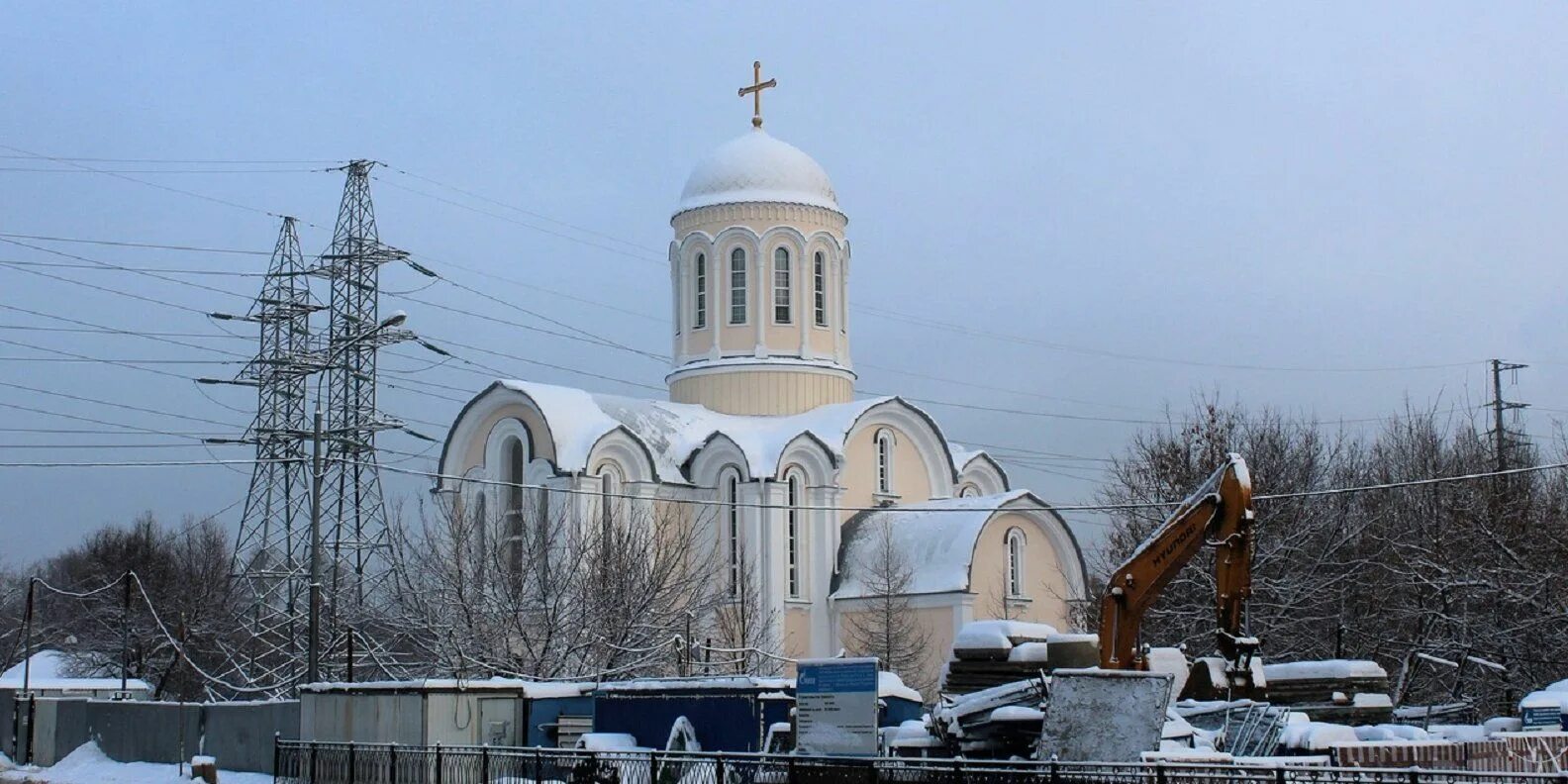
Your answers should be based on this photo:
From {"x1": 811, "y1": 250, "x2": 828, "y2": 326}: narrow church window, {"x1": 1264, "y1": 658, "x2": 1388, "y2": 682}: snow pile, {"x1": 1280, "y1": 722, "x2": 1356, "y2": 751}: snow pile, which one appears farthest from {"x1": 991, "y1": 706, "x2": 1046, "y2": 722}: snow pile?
{"x1": 811, "y1": 250, "x2": 828, "y2": 326}: narrow church window

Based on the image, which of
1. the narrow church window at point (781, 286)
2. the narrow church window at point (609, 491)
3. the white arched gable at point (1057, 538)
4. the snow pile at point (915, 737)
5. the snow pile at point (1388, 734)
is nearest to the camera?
the snow pile at point (1388, 734)

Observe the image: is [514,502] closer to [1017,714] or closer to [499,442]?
[499,442]

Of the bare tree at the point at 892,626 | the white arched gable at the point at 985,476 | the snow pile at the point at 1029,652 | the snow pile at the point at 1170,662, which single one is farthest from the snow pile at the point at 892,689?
the white arched gable at the point at 985,476

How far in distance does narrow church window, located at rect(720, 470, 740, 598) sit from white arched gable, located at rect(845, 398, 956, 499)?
3898 mm

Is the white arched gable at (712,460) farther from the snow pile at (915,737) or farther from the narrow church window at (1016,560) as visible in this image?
the snow pile at (915,737)

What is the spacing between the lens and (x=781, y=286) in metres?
44.7

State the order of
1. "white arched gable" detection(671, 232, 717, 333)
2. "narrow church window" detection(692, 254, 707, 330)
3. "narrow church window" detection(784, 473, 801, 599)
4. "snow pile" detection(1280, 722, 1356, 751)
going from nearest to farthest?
"snow pile" detection(1280, 722, 1356, 751) < "narrow church window" detection(784, 473, 801, 599) < "white arched gable" detection(671, 232, 717, 333) < "narrow church window" detection(692, 254, 707, 330)

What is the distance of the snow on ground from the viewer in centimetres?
2691

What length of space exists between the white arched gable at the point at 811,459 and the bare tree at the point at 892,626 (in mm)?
2308

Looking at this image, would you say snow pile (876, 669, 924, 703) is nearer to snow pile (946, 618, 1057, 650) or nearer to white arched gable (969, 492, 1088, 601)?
snow pile (946, 618, 1057, 650)

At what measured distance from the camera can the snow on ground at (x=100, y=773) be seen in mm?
26906

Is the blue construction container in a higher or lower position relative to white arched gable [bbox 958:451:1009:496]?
lower

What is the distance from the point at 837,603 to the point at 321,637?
11990 millimetres

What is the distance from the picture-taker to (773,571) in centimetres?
4084
